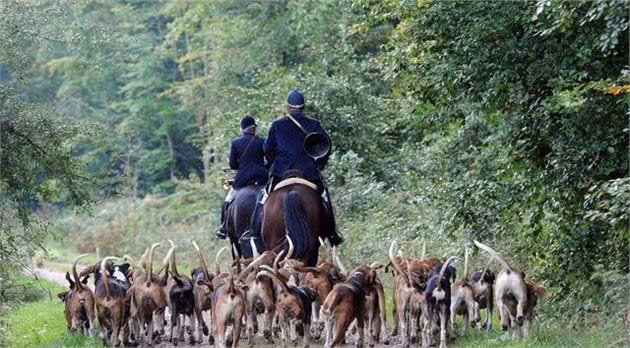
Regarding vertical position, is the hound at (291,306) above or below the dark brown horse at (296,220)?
below

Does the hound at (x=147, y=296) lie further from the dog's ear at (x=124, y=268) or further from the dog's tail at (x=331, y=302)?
the dog's tail at (x=331, y=302)

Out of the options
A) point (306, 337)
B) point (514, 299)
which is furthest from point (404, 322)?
point (514, 299)

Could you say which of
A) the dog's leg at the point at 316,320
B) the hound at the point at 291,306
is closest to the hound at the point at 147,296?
the hound at the point at 291,306

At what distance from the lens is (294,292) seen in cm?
1440

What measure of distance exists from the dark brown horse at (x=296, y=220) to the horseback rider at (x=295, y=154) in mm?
198

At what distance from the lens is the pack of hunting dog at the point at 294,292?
47.2 feet

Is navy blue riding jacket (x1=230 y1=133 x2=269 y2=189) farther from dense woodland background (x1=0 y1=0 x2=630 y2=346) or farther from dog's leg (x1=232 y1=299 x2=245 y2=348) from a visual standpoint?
dog's leg (x1=232 y1=299 x2=245 y2=348)

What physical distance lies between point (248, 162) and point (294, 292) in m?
5.95

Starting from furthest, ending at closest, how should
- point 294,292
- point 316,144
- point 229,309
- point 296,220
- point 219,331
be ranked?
point 316,144, point 296,220, point 294,292, point 219,331, point 229,309

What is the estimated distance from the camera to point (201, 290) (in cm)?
1575

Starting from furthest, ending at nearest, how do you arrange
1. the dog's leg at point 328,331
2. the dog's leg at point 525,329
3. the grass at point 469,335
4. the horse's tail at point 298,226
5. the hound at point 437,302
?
the horse's tail at point 298,226, the hound at point 437,302, the dog's leg at point 525,329, the dog's leg at point 328,331, the grass at point 469,335

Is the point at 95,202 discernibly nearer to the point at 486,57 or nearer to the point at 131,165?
the point at 486,57

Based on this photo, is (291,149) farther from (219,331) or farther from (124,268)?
(219,331)

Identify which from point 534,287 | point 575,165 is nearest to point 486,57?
point 575,165
